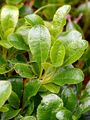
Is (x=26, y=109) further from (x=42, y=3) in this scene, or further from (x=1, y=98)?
(x=42, y=3)

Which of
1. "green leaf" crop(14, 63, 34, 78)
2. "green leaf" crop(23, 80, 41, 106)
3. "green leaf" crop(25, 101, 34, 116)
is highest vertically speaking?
"green leaf" crop(14, 63, 34, 78)

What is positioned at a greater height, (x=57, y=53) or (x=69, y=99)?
(x=57, y=53)

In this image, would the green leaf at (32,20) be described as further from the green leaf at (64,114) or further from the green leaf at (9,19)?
the green leaf at (64,114)

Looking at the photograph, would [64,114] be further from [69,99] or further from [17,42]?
[17,42]

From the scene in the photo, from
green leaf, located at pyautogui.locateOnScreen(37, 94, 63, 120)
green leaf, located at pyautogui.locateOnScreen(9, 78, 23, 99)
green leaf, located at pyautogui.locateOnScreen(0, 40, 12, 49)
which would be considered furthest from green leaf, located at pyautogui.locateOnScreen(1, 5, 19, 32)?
green leaf, located at pyautogui.locateOnScreen(37, 94, 63, 120)

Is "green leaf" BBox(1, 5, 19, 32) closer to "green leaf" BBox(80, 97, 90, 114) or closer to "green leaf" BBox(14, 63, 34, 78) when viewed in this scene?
"green leaf" BBox(14, 63, 34, 78)

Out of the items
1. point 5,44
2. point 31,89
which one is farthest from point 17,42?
point 31,89
